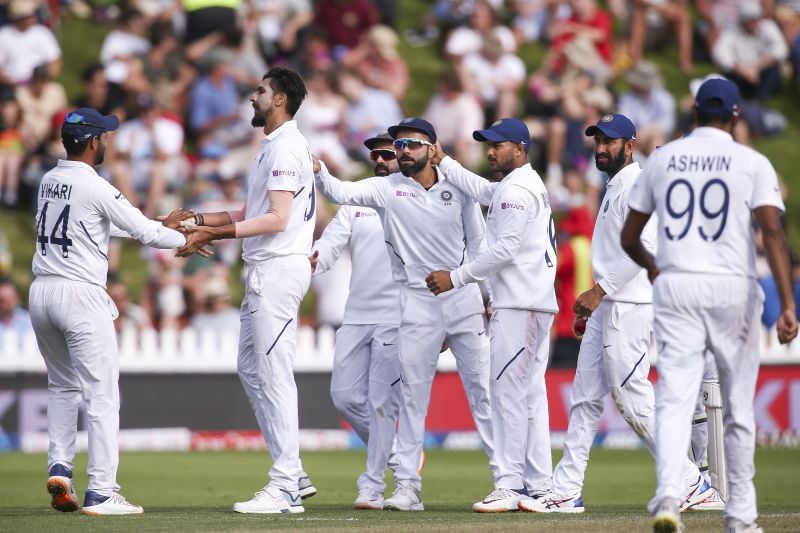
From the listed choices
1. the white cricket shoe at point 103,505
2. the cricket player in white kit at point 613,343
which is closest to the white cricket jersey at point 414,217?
the cricket player in white kit at point 613,343

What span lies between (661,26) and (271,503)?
1800cm

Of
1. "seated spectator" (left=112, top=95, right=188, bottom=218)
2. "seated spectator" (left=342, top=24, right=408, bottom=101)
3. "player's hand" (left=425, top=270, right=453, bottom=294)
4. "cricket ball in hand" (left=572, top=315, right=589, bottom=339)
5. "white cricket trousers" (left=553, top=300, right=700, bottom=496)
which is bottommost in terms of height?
"white cricket trousers" (left=553, top=300, right=700, bottom=496)

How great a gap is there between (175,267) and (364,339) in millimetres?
7860

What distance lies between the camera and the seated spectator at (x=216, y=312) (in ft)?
59.6

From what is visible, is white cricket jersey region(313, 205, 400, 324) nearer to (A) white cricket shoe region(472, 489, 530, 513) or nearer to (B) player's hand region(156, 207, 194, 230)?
(B) player's hand region(156, 207, 194, 230)

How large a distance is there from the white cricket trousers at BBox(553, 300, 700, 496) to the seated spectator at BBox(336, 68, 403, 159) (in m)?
11.5

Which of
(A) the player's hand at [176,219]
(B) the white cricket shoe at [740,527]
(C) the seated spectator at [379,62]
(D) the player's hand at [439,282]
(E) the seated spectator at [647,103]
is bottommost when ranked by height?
(B) the white cricket shoe at [740,527]

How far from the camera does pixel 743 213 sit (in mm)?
7742

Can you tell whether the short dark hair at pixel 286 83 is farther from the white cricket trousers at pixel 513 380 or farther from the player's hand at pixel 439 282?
the white cricket trousers at pixel 513 380

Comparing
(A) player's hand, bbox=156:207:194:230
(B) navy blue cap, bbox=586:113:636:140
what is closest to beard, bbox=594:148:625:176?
(B) navy blue cap, bbox=586:113:636:140

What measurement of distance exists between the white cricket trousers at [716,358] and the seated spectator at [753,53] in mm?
17058

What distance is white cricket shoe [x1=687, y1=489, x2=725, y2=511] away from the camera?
33.0 feet

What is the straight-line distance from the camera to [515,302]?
10133 mm

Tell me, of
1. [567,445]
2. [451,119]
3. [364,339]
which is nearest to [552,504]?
[567,445]
